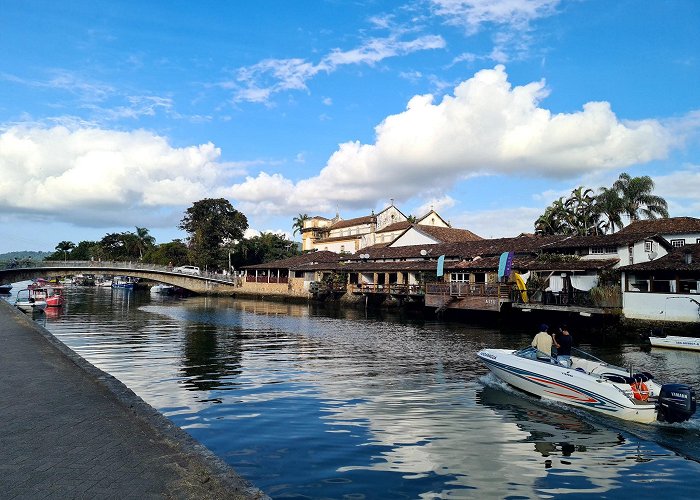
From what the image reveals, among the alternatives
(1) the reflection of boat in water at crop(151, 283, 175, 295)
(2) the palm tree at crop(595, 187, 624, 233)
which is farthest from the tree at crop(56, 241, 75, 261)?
(2) the palm tree at crop(595, 187, 624, 233)

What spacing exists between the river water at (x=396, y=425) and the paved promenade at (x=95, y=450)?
5.97ft

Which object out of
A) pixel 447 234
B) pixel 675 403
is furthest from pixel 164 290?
pixel 675 403

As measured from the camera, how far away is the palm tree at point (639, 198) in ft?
174

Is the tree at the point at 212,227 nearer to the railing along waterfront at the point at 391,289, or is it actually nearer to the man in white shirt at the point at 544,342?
the railing along waterfront at the point at 391,289

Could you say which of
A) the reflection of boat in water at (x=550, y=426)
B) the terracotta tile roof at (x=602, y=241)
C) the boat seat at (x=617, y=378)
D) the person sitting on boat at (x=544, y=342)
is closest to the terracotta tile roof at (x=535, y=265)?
the terracotta tile roof at (x=602, y=241)

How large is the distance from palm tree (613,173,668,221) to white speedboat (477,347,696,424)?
44859 mm

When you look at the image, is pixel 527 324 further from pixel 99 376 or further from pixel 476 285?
pixel 99 376

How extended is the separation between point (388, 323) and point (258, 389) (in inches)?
972

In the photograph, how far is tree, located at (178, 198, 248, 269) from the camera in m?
89.6

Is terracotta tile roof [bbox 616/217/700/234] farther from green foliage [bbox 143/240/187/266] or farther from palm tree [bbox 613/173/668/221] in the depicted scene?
green foliage [bbox 143/240/187/266]

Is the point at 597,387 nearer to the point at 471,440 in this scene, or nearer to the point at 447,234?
the point at 471,440

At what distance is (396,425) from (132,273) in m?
78.2

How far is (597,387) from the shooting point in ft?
42.6

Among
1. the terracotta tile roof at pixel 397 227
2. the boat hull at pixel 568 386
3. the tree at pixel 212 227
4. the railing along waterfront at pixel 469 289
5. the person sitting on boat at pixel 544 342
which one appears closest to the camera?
the boat hull at pixel 568 386
